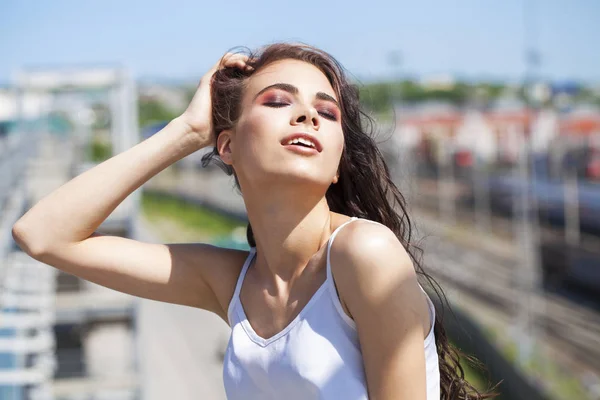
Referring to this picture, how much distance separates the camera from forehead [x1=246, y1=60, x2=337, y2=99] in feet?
6.21

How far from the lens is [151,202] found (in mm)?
74000

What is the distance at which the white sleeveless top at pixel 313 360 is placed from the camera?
165cm

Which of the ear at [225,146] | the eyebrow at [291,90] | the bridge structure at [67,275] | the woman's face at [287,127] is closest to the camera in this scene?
the woman's face at [287,127]

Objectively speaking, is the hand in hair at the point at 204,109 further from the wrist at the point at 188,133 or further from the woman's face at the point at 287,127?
the woman's face at the point at 287,127

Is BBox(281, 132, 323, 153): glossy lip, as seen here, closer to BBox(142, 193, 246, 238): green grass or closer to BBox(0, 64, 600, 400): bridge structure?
BBox(0, 64, 600, 400): bridge structure

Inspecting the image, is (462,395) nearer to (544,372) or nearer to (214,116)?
(214,116)

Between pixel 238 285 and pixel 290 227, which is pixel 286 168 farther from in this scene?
pixel 238 285

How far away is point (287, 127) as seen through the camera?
179 centimetres

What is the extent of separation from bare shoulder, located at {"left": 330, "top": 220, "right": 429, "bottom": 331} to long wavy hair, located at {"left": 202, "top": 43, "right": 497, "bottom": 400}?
323 millimetres

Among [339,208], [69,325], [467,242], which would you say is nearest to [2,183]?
[339,208]

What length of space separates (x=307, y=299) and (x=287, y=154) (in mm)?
288

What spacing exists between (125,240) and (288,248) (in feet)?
1.47

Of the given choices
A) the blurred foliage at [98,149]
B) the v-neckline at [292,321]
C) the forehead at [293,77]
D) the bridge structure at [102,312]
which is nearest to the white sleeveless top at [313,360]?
the v-neckline at [292,321]

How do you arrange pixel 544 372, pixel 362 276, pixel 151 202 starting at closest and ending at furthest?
pixel 362 276 < pixel 544 372 < pixel 151 202
